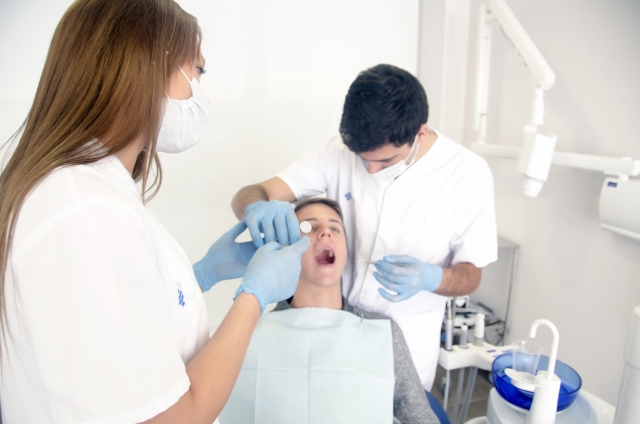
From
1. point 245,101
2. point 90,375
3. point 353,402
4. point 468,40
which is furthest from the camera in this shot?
point 468,40

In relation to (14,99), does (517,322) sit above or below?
below

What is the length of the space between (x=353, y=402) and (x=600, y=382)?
1206mm

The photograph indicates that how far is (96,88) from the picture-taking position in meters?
0.64

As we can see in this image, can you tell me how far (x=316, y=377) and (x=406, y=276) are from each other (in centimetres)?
42

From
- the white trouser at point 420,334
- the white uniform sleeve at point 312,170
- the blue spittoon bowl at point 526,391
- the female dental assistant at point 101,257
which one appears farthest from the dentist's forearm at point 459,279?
the female dental assistant at point 101,257

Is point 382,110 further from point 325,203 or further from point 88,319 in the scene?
point 88,319

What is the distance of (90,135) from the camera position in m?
0.64

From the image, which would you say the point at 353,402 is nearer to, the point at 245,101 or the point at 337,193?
the point at 337,193

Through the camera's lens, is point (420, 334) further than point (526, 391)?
Yes

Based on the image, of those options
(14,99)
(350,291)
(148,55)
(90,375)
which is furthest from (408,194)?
(14,99)

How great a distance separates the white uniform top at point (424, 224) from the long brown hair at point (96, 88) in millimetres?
1001

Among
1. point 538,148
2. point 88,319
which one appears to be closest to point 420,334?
point 538,148

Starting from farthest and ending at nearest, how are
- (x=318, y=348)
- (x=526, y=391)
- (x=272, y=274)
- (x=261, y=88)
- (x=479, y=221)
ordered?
(x=261, y=88), (x=479, y=221), (x=318, y=348), (x=526, y=391), (x=272, y=274)

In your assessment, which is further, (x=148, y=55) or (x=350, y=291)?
(x=350, y=291)
